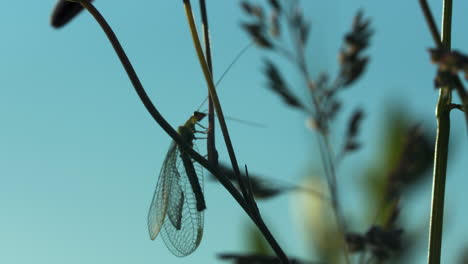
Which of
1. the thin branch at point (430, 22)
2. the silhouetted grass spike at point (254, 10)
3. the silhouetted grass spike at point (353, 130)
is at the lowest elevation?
the thin branch at point (430, 22)

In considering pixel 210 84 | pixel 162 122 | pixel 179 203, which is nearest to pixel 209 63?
pixel 210 84

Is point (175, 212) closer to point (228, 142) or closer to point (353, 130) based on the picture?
point (353, 130)

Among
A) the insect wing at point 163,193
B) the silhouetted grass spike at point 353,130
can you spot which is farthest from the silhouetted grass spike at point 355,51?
the insect wing at point 163,193

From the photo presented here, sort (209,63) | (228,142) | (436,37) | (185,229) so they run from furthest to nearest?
(185,229) < (209,63) < (228,142) < (436,37)

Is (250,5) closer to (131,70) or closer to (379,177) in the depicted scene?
(379,177)

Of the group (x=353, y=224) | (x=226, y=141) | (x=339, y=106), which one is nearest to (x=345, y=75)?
(x=339, y=106)

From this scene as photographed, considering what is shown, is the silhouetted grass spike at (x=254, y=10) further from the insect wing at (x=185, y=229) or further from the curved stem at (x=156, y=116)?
the curved stem at (x=156, y=116)

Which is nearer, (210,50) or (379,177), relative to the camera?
(210,50)
